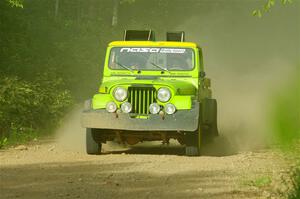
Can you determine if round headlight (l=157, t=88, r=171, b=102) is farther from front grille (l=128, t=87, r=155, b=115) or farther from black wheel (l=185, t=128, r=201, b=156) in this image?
black wheel (l=185, t=128, r=201, b=156)

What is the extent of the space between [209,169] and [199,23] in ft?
140

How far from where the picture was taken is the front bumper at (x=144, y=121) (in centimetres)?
1202

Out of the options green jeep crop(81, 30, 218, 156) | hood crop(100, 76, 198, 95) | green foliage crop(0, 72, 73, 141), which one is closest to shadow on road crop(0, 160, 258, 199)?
green jeep crop(81, 30, 218, 156)

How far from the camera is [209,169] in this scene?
34.8 ft

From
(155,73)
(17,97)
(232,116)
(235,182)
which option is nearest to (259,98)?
(232,116)

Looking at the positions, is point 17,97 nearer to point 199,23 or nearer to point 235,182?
point 235,182

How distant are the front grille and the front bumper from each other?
0.24 m

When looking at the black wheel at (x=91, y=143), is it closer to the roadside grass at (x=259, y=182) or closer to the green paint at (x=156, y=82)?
the green paint at (x=156, y=82)

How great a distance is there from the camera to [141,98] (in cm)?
1245

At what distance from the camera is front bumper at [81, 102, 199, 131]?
12.0 meters

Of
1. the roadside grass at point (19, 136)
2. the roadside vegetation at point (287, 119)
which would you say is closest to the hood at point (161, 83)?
the roadside grass at point (19, 136)

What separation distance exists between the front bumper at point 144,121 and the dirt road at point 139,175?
53 centimetres

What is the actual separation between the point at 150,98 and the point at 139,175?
281cm

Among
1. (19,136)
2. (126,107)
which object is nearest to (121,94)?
(126,107)
